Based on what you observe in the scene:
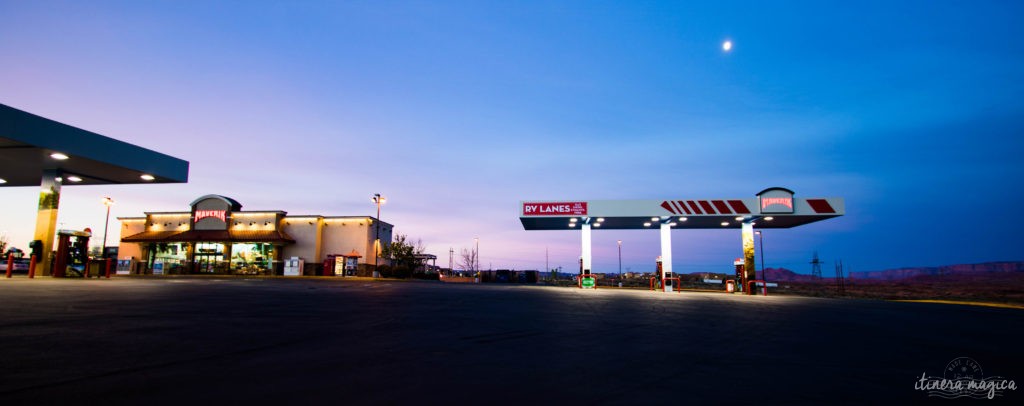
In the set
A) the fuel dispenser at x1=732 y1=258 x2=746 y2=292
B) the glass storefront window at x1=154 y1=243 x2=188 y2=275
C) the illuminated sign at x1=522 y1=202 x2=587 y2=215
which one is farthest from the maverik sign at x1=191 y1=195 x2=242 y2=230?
the fuel dispenser at x1=732 y1=258 x2=746 y2=292

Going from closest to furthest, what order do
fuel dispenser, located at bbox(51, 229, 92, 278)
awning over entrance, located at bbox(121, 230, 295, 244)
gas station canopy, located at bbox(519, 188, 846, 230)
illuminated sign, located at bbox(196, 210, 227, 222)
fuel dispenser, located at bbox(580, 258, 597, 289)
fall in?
fuel dispenser, located at bbox(51, 229, 92, 278) → gas station canopy, located at bbox(519, 188, 846, 230) → fuel dispenser, located at bbox(580, 258, 597, 289) → awning over entrance, located at bbox(121, 230, 295, 244) → illuminated sign, located at bbox(196, 210, 227, 222)

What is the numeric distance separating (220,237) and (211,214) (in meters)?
3.48

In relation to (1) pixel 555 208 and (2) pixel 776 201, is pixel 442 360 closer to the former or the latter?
(1) pixel 555 208

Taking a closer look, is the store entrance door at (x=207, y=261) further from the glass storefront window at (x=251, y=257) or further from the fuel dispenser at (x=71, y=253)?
the fuel dispenser at (x=71, y=253)

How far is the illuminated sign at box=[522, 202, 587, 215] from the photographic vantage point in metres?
30.4

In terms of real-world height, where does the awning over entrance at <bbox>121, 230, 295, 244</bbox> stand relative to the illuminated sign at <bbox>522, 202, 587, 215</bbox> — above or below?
below

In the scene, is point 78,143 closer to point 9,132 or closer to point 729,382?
point 9,132

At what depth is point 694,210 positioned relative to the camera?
30.2 metres

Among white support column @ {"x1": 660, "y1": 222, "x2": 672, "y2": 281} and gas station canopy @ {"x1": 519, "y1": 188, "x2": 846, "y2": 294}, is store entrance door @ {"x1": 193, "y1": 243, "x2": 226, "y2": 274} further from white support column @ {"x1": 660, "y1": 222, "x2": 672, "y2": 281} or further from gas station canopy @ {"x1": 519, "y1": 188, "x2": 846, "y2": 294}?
white support column @ {"x1": 660, "y1": 222, "x2": 672, "y2": 281}

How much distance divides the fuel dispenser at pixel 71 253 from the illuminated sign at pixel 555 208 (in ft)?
76.3

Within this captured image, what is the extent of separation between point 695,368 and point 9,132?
25.1m

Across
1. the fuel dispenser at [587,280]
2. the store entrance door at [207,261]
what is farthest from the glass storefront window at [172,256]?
the fuel dispenser at [587,280]

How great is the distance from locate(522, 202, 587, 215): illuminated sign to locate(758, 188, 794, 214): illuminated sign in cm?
1053

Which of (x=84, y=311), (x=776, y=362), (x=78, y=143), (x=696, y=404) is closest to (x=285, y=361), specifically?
(x=696, y=404)
